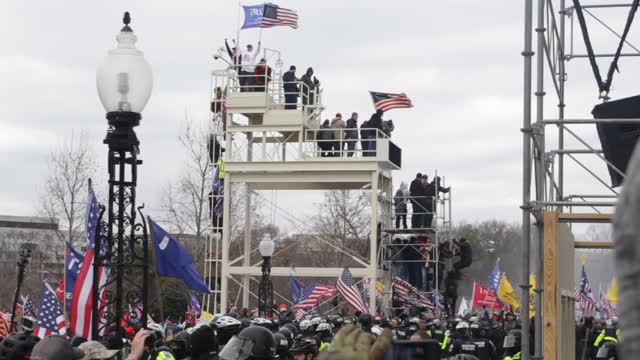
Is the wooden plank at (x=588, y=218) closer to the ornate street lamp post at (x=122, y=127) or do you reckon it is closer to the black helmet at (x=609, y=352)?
the black helmet at (x=609, y=352)

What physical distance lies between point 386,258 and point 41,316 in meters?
22.7

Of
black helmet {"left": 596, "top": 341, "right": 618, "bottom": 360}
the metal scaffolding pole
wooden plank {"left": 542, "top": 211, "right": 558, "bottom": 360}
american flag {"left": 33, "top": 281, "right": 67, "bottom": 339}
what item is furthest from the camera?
american flag {"left": 33, "top": 281, "right": 67, "bottom": 339}

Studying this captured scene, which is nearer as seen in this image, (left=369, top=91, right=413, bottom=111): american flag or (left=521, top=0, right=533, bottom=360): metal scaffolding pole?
(left=521, top=0, right=533, bottom=360): metal scaffolding pole

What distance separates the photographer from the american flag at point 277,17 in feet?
121

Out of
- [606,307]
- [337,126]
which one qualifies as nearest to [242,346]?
[337,126]

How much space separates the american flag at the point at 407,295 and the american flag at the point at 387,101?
595 cm

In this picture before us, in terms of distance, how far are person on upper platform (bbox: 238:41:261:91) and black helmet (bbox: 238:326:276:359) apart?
29.5 m

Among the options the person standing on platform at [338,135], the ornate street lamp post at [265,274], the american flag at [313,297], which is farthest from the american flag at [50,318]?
the person standing on platform at [338,135]

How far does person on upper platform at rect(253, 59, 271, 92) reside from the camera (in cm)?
3653

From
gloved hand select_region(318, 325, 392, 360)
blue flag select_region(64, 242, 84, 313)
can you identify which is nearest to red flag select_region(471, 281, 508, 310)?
blue flag select_region(64, 242, 84, 313)

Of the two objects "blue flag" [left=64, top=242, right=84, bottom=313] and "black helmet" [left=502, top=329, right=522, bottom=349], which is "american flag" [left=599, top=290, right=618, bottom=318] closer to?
"black helmet" [left=502, top=329, right=522, bottom=349]

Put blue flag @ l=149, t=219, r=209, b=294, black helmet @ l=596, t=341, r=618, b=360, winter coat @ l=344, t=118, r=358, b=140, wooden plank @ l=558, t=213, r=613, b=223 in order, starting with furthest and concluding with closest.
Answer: winter coat @ l=344, t=118, r=358, b=140
blue flag @ l=149, t=219, r=209, b=294
black helmet @ l=596, t=341, r=618, b=360
wooden plank @ l=558, t=213, r=613, b=223

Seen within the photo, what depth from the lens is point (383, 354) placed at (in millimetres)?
4098

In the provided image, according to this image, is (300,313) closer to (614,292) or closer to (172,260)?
(614,292)
